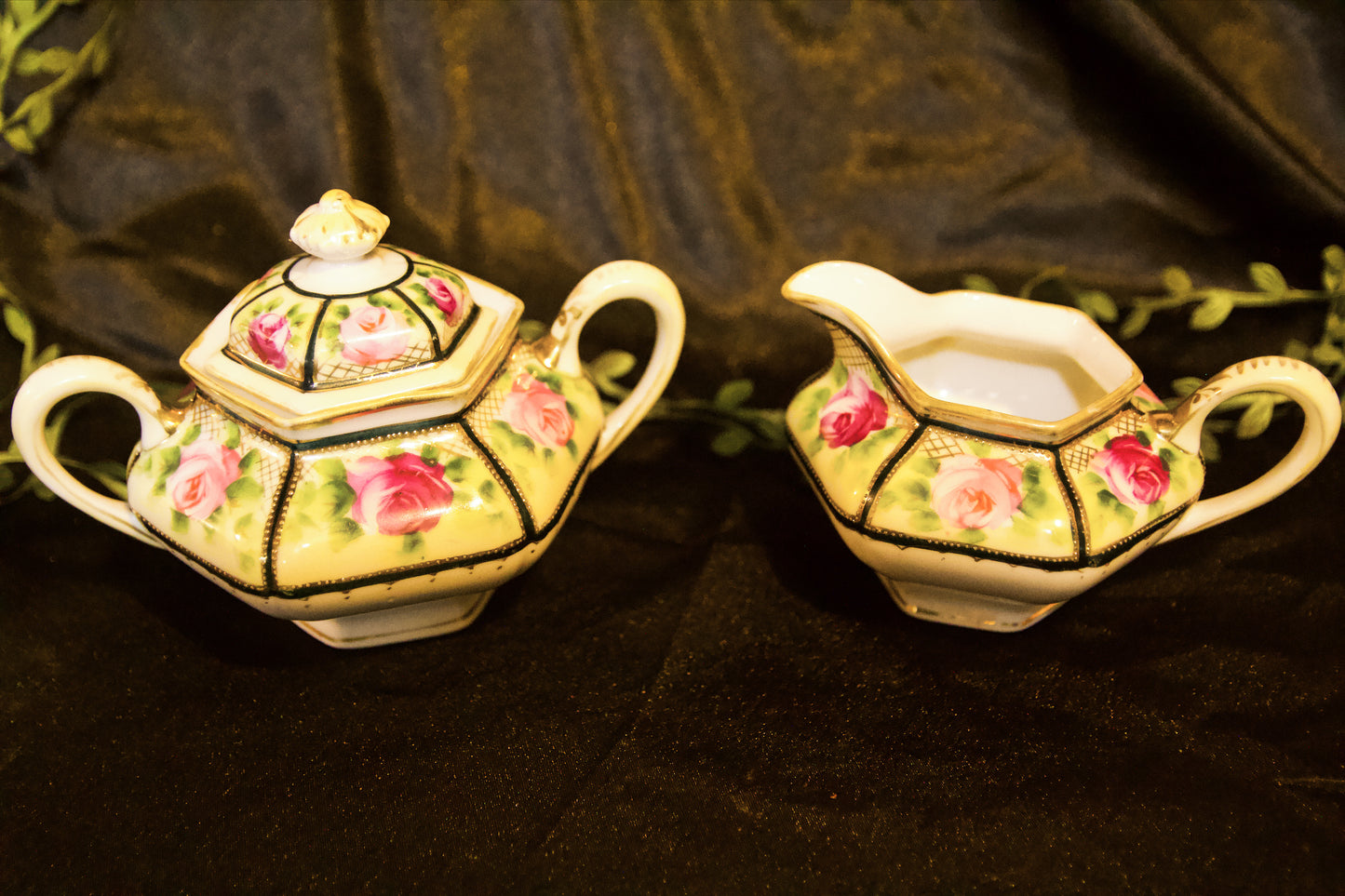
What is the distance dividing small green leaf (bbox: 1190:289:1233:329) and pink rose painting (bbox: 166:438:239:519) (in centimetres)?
101

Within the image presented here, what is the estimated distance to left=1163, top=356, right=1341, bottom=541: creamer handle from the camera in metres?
0.70

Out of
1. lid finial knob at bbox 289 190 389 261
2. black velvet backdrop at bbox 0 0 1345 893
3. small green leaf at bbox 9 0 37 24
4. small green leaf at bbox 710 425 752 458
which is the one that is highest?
small green leaf at bbox 9 0 37 24

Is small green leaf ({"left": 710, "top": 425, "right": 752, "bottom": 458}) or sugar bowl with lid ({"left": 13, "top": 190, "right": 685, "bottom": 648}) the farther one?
small green leaf ({"left": 710, "top": 425, "right": 752, "bottom": 458})

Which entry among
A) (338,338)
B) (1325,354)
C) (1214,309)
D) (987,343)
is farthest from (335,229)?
(1325,354)

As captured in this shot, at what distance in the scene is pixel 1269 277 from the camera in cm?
106

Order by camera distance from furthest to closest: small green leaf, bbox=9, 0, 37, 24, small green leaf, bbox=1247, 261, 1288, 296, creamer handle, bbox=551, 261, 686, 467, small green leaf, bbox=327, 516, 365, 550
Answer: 1. small green leaf, bbox=1247, 261, 1288, 296
2. small green leaf, bbox=9, 0, 37, 24
3. creamer handle, bbox=551, 261, 686, 467
4. small green leaf, bbox=327, 516, 365, 550

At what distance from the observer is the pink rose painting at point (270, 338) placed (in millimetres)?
668

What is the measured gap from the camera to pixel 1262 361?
2.30 feet

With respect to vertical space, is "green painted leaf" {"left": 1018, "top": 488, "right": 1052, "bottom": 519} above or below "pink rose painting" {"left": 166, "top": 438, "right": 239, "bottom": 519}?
below

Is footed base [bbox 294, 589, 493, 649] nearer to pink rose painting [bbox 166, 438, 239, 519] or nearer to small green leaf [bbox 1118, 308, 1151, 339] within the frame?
pink rose painting [bbox 166, 438, 239, 519]

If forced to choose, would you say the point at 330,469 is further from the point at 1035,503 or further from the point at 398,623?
the point at 1035,503

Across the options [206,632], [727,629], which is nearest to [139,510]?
A: [206,632]

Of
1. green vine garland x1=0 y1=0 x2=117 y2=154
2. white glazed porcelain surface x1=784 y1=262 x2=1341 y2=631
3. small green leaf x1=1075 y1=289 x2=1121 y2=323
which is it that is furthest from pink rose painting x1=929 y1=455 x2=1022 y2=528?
green vine garland x1=0 y1=0 x2=117 y2=154

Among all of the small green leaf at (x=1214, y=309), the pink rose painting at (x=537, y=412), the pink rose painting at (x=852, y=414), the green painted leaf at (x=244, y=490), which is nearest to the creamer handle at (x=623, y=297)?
the pink rose painting at (x=537, y=412)
